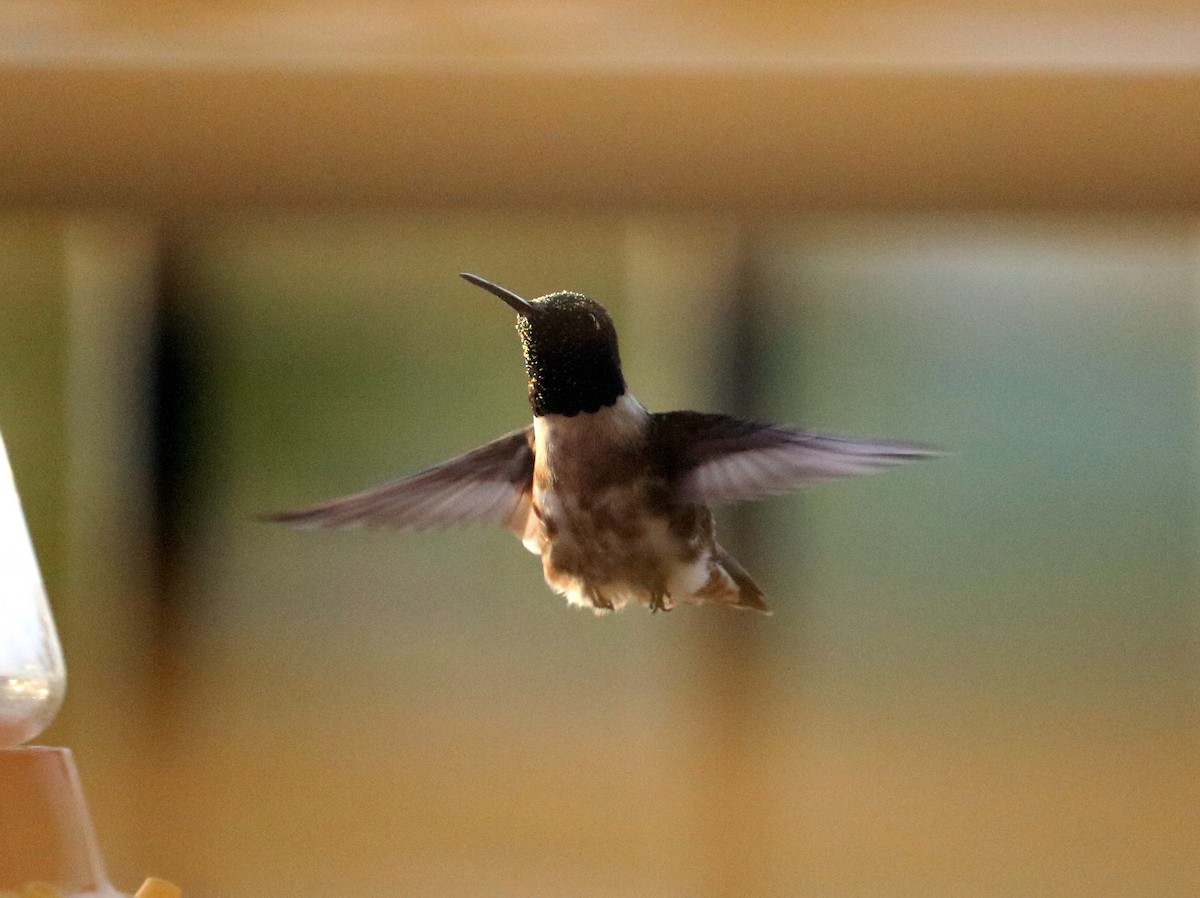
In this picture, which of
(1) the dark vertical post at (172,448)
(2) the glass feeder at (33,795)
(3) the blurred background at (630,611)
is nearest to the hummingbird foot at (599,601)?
(2) the glass feeder at (33,795)

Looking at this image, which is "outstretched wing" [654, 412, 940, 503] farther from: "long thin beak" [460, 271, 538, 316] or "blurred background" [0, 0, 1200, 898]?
"blurred background" [0, 0, 1200, 898]

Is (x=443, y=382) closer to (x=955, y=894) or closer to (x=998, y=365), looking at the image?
(x=998, y=365)

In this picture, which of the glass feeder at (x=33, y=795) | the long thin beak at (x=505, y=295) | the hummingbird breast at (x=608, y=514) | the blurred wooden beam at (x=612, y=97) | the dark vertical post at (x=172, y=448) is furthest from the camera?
the dark vertical post at (x=172, y=448)

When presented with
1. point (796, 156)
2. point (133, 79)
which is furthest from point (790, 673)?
point (133, 79)

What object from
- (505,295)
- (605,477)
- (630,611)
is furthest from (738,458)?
(630,611)

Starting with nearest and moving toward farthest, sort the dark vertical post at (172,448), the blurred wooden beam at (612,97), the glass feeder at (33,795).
→ 1. the glass feeder at (33,795)
2. the blurred wooden beam at (612,97)
3. the dark vertical post at (172,448)

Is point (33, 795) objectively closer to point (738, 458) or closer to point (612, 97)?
point (738, 458)

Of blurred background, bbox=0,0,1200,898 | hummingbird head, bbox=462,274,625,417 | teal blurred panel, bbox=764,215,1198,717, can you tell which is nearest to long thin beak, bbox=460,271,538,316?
hummingbird head, bbox=462,274,625,417

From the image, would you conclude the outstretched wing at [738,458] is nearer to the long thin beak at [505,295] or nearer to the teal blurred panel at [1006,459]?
the long thin beak at [505,295]
